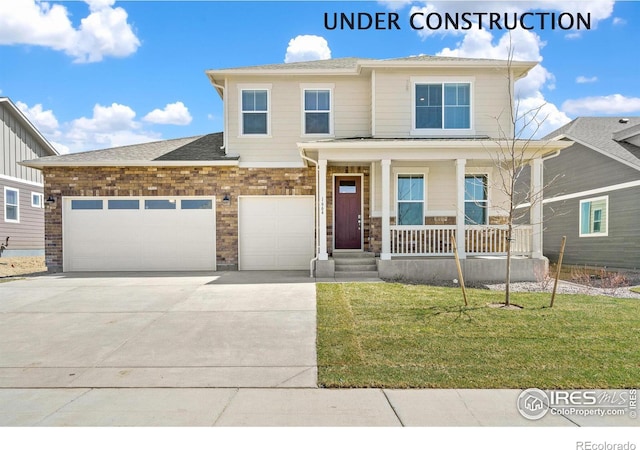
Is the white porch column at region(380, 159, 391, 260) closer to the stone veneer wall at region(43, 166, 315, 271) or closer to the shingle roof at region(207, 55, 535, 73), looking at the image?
the shingle roof at region(207, 55, 535, 73)

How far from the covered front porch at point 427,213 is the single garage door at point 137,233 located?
11.9ft

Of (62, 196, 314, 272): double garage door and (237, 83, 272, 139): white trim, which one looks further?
(237, 83, 272, 139): white trim

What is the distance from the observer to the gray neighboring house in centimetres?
1388

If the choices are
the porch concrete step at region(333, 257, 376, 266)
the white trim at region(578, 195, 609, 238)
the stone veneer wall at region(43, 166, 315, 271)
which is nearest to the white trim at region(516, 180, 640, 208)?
the white trim at region(578, 195, 609, 238)

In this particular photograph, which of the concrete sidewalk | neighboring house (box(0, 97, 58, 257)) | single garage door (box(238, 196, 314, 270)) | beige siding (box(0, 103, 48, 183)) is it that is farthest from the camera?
beige siding (box(0, 103, 48, 183))

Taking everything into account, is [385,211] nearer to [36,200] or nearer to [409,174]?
[409,174]

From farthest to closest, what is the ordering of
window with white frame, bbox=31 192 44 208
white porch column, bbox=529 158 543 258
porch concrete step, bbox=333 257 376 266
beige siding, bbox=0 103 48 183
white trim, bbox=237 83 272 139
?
window with white frame, bbox=31 192 44 208 → beige siding, bbox=0 103 48 183 → white trim, bbox=237 83 272 139 → porch concrete step, bbox=333 257 376 266 → white porch column, bbox=529 158 543 258

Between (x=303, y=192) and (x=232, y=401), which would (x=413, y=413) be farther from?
(x=303, y=192)

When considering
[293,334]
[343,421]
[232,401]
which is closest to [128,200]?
[293,334]

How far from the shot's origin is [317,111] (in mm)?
13703

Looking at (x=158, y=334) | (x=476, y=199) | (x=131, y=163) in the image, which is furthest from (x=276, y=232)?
(x=158, y=334)

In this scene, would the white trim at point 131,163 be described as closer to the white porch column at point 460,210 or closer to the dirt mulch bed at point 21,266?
the dirt mulch bed at point 21,266

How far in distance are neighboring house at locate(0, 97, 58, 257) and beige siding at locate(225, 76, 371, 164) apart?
9.20 m

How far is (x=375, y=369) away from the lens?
16.4 feet
